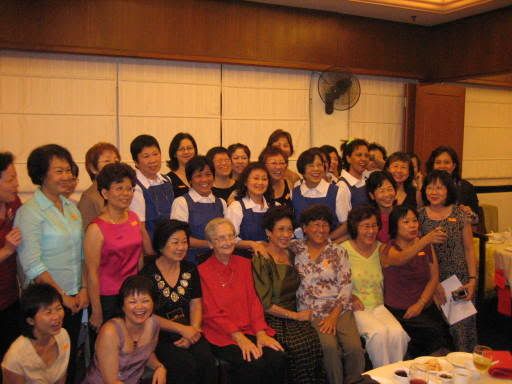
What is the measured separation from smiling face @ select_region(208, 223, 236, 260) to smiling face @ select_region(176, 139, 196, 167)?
931mm

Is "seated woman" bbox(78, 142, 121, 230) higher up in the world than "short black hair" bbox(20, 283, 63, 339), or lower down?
higher up

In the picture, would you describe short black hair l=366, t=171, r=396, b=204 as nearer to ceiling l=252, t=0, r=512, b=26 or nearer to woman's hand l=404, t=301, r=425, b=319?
woman's hand l=404, t=301, r=425, b=319

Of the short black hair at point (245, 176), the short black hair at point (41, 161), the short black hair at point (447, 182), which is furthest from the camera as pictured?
the short black hair at point (447, 182)

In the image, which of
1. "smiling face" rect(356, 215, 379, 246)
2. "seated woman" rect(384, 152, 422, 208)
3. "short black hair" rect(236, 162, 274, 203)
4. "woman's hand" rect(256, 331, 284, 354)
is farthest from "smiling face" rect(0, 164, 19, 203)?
"seated woman" rect(384, 152, 422, 208)

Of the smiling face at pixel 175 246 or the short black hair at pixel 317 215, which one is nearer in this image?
the smiling face at pixel 175 246

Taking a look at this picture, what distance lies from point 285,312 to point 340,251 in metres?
0.54

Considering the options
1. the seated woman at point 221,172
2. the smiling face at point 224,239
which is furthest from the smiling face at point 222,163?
the smiling face at point 224,239

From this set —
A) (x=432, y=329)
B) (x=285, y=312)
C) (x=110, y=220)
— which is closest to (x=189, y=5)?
(x=110, y=220)

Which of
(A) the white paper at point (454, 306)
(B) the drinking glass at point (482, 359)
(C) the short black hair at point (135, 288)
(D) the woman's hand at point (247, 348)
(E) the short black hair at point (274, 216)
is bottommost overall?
(D) the woman's hand at point (247, 348)

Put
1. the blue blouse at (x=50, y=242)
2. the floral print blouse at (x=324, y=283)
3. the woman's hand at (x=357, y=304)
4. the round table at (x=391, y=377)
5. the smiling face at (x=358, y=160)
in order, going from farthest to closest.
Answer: the smiling face at (x=358, y=160)
the woman's hand at (x=357, y=304)
the floral print blouse at (x=324, y=283)
the blue blouse at (x=50, y=242)
the round table at (x=391, y=377)

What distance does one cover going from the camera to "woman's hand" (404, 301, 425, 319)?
11.0 ft

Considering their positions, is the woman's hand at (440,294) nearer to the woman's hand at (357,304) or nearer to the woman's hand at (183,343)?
the woman's hand at (357,304)

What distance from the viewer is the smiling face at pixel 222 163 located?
145 inches

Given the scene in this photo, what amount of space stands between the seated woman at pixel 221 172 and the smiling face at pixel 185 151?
0.14 metres
